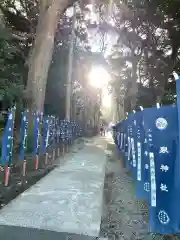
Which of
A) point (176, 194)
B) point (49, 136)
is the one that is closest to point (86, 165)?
point (49, 136)

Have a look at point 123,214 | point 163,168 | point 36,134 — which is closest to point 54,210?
point 123,214

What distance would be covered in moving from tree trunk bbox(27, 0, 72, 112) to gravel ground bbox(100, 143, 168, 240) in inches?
248

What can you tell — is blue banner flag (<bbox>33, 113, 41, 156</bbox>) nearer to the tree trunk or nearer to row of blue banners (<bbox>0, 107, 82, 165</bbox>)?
row of blue banners (<bbox>0, 107, 82, 165</bbox>)

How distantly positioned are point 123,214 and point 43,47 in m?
9.59

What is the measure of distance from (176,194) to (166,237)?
1031 mm

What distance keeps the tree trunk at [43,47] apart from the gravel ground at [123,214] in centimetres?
629

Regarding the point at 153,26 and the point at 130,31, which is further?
the point at 130,31

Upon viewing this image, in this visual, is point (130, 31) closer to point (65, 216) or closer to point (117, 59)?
point (117, 59)

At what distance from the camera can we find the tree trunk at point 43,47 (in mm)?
12930

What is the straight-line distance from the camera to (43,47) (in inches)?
519

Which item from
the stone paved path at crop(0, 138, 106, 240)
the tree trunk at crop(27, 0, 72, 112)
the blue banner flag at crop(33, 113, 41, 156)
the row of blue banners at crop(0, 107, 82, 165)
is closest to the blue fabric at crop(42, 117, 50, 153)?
the row of blue banners at crop(0, 107, 82, 165)

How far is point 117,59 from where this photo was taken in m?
30.9

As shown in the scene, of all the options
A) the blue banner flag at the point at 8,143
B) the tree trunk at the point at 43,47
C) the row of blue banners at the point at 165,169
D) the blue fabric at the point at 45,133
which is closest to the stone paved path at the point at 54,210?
the blue banner flag at the point at 8,143

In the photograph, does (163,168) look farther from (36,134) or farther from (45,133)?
(45,133)
